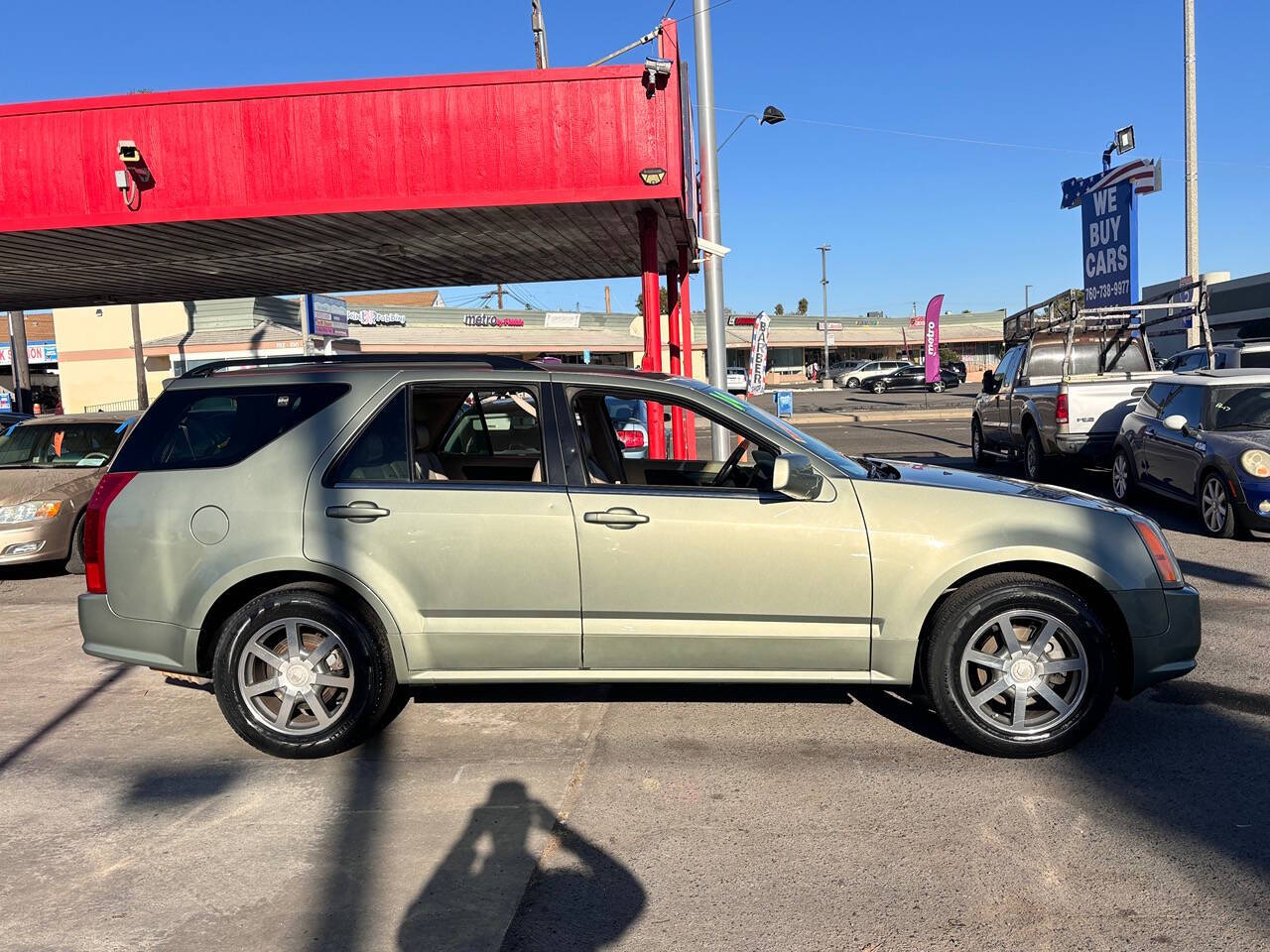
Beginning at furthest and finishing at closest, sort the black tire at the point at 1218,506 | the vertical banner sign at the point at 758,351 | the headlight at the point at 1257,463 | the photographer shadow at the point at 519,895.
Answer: the vertical banner sign at the point at 758,351 < the black tire at the point at 1218,506 < the headlight at the point at 1257,463 < the photographer shadow at the point at 519,895

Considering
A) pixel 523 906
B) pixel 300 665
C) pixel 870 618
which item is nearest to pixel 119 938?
pixel 523 906

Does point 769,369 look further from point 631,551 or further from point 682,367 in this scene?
point 631,551

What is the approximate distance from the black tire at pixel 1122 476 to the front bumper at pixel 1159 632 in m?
7.27

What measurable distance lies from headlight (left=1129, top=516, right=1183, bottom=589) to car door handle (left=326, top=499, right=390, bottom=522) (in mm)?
3320

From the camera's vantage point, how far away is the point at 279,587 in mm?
4590

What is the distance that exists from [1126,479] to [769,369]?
57.8 meters

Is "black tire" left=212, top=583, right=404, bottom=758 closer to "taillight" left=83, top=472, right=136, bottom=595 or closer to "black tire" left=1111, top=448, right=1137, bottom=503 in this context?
"taillight" left=83, top=472, right=136, bottom=595

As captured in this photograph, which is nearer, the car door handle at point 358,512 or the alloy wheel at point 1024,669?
the alloy wheel at point 1024,669

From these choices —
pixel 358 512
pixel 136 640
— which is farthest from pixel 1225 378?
pixel 136 640

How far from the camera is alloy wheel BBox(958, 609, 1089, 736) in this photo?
4332 mm

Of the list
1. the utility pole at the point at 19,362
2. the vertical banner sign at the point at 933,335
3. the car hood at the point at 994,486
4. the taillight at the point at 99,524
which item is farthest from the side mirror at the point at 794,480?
the vertical banner sign at the point at 933,335

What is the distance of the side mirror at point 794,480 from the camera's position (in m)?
4.36

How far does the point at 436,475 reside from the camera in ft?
16.0

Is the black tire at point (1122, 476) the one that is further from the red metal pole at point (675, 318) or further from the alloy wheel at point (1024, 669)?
the alloy wheel at point (1024, 669)
